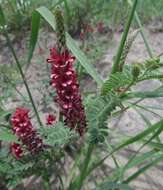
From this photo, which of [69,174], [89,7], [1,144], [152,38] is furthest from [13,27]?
[69,174]

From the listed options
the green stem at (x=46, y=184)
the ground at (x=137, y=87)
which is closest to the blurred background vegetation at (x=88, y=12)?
the ground at (x=137, y=87)

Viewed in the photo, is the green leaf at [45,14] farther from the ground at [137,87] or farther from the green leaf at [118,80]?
the ground at [137,87]

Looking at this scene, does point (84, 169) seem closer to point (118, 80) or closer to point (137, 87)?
point (118, 80)

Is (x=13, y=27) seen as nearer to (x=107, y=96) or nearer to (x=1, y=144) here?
(x=1, y=144)

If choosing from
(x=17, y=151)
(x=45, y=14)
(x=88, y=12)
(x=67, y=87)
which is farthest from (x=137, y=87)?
(x=67, y=87)

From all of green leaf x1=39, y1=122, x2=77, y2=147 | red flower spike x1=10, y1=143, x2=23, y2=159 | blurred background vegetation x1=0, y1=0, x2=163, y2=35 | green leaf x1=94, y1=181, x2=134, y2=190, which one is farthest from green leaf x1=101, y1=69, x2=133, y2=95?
blurred background vegetation x1=0, y1=0, x2=163, y2=35

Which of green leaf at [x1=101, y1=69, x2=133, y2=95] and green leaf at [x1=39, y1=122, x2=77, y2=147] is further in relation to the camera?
green leaf at [x1=39, y1=122, x2=77, y2=147]

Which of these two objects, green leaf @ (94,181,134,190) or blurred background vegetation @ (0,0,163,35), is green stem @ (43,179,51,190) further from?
blurred background vegetation @ (0,0,163,35)

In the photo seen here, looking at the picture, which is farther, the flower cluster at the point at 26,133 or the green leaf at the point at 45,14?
the flower cluster at the point at 26,133
